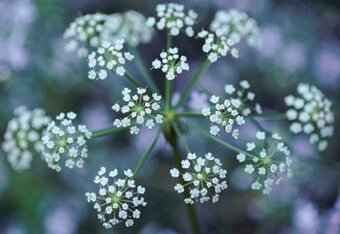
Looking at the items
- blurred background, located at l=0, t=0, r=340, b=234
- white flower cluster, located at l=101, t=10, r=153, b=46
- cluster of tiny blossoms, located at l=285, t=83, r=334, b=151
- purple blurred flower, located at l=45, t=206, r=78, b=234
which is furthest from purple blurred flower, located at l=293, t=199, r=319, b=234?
purple blurred flower, located at l=45, t=206, r=78, b=234

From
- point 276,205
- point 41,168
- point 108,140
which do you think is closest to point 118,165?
point 108,140

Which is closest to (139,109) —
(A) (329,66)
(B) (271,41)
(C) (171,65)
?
(C) (171,65)

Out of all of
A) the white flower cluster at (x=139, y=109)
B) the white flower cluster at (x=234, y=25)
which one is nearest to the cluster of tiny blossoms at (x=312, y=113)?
the white flower cluster at (x=234, y=25)

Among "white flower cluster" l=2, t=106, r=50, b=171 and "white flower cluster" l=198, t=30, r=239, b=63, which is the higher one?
"white flower cluster" l=198, t=30, r=239, b=63

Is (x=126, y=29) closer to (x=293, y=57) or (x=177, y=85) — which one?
(x=177, y=85)

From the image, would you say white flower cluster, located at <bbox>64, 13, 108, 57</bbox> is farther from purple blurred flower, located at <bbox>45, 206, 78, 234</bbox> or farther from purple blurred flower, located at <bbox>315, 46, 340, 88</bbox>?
purple blurred flower, located at <bbox>315, 46, 340, 88</bbox>

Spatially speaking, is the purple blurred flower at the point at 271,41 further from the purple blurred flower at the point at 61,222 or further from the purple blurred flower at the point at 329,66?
the purple blurred flower at the point at 61,222

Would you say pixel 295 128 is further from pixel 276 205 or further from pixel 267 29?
pixel 267 29
